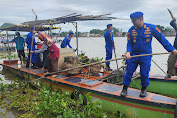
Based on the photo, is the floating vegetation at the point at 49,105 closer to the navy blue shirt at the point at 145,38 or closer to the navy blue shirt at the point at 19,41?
the navy blue shirt at the point at 145,38

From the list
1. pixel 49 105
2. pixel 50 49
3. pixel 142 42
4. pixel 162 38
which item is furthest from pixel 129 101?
pixel 50 49

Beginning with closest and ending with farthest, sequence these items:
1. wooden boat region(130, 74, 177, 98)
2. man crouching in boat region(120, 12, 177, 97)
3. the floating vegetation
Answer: man crouching in boat region(120, 12, 177, 97) < the floating vegetation < wooden boat region(130, 74, 177, 98)

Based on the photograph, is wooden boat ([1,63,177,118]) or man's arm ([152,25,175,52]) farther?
man's arm ([152,25,175,52])

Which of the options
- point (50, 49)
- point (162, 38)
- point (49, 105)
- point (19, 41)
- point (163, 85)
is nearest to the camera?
point (162, 38)

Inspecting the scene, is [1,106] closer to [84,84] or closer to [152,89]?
[84,84]

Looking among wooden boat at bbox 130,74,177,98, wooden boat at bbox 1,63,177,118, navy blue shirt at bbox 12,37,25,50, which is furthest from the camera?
navy blue shirt at bbox 12,37,25,50

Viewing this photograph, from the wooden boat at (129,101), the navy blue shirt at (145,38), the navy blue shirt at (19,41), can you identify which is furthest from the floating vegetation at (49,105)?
the navy blue shirt at (19,41)

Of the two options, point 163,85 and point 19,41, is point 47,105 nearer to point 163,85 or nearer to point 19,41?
point 163,85

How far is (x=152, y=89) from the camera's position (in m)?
5.18

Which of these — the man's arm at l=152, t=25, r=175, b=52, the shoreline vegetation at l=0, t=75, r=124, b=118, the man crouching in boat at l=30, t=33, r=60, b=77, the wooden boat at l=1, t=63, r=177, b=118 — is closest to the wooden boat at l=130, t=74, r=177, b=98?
the wooden boat at l=1, t=63, r=177, b=118

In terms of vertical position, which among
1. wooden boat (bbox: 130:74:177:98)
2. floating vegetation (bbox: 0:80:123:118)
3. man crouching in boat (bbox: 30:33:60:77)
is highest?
man crouching in boat (bbox: 30:33:60:77)

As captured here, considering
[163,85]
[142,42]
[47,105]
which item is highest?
[142,42]

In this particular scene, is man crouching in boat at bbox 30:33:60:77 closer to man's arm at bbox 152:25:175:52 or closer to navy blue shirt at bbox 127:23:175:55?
navy blue shirt at bbox 127:23:175:55

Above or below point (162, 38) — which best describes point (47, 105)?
below
